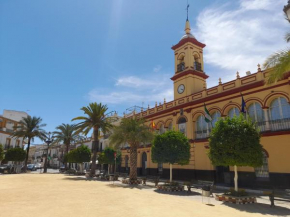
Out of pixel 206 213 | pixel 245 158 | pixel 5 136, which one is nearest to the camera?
pixel 206 213

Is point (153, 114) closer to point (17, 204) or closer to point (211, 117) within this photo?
point (211, 117)

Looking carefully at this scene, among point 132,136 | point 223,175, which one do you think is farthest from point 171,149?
point 223,175

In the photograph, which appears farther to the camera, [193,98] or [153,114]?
[153,114]

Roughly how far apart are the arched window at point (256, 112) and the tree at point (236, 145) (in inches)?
270

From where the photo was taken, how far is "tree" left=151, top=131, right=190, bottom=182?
57.9ft

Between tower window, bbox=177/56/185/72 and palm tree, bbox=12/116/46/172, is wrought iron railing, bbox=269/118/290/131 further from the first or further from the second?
palm tree, bbox=12/116/46/172

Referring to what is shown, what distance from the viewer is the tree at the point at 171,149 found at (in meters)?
17.7

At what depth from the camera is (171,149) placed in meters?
17.6

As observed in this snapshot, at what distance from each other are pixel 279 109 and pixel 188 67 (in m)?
12.6

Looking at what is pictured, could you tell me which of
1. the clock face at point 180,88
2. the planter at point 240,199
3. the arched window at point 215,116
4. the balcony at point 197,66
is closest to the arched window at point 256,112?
the arched window at point 215,116

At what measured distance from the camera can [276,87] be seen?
1808 cm

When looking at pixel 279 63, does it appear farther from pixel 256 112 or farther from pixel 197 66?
pixel 197 66

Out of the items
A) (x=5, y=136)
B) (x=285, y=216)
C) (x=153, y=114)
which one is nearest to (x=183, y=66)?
(x=153, y=114)

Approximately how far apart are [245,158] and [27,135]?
127 ft
